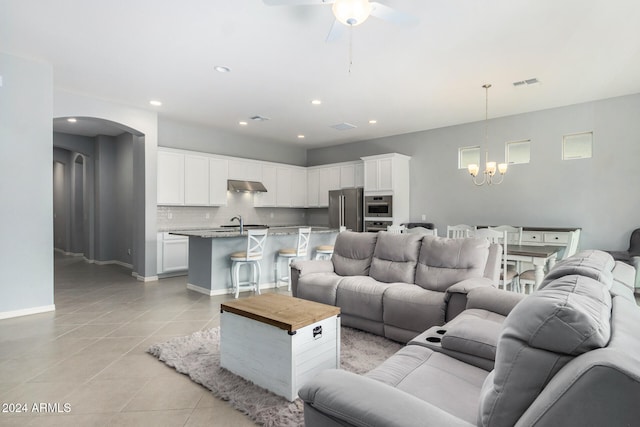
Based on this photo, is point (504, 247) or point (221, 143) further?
point (221, 143)

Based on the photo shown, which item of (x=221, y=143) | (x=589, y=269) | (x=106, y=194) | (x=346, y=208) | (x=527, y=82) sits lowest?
(x=589, y=269)

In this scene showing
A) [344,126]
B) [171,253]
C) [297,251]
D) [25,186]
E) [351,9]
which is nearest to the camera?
[351,9]

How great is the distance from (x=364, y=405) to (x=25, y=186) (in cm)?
470

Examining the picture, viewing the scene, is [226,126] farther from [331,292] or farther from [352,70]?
[331,292]

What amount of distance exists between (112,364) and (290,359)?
161 cm

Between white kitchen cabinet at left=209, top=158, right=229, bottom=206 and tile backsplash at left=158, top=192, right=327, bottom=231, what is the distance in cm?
33

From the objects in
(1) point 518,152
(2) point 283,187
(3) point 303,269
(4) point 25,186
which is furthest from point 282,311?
(2) point 283,187

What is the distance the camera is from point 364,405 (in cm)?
107

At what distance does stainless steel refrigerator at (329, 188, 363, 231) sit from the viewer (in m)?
7.55

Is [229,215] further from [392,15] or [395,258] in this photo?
[392,15]

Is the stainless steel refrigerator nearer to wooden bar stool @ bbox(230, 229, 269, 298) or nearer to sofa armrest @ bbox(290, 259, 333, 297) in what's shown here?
wooden bar stool @ bbox(230, 229, 269, 298)

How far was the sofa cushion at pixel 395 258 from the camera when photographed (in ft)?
11.4

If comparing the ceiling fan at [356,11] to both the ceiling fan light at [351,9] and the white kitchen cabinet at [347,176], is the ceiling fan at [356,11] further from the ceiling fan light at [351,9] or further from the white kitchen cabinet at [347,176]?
the white kitchen cabinet at [347,176]

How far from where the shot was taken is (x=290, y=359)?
2.07 meters
